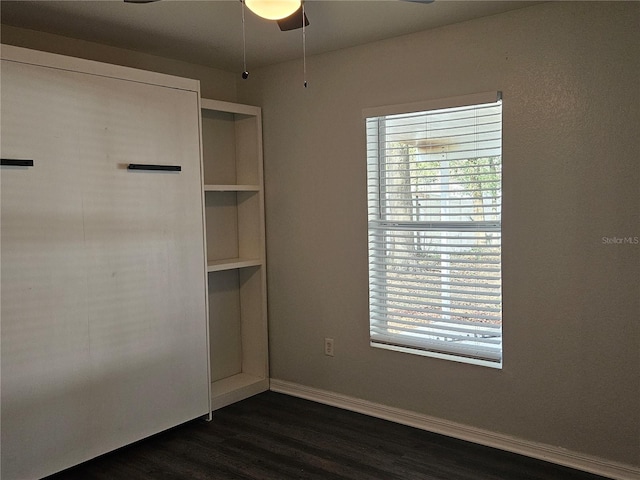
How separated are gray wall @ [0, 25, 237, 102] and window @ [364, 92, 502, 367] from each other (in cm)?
125

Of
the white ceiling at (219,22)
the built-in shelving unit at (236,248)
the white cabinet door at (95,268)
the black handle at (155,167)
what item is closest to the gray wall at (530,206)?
the white ceiling at (219,22)

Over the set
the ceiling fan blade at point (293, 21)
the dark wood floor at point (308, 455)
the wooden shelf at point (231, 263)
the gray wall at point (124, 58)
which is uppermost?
the gray wall at point (124, 58)

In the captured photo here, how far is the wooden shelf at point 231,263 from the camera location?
367 centimetres

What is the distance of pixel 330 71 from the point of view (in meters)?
3.62

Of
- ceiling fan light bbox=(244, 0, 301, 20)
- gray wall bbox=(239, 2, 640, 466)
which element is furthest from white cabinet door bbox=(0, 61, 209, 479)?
ceiling fan light bbox=(244, 0, 301, 20)

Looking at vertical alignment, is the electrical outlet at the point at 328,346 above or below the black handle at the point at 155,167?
below

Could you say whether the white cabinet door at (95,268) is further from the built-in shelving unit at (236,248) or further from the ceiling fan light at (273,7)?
the ceiling fan light at (273,7)

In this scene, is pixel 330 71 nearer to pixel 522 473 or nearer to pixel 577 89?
pixel 577 89

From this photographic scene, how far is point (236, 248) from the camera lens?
13.7ft

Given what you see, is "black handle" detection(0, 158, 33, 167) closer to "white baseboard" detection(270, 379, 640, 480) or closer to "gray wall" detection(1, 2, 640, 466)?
"gray wall" detection(1, 2, 640, 466)

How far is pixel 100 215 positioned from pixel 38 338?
0.68 m
